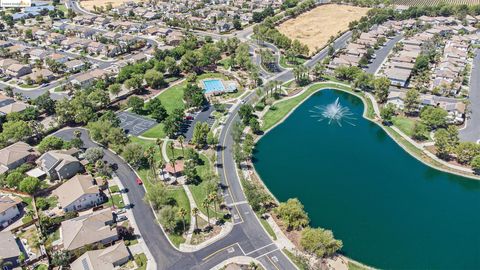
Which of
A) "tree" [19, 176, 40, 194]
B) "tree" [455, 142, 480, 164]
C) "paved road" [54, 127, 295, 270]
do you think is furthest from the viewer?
"tree" [455, 142, 480, 164]

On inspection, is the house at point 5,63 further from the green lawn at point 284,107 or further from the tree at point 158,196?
the green lawn at point 284,107

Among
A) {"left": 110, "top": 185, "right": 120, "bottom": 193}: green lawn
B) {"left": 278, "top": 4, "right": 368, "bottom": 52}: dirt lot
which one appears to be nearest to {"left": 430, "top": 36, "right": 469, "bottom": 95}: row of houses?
{"left": 278, "top": 4, "right": 368, "bottom": 52}: dirt lot

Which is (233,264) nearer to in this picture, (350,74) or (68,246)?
(68,246)

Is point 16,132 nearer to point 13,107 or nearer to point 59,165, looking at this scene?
point 13,107

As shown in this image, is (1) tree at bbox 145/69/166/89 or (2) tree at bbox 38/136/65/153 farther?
(1) tree at bbox 145/69/166/89

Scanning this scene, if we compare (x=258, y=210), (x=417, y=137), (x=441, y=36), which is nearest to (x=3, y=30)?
(x=258, y=210)

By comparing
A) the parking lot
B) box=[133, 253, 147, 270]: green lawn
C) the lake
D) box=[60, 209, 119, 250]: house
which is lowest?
the lake

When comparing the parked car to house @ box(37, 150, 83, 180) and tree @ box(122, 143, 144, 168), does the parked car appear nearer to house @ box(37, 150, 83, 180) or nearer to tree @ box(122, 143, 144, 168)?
tree @ box(122, 143, 144, 168)
